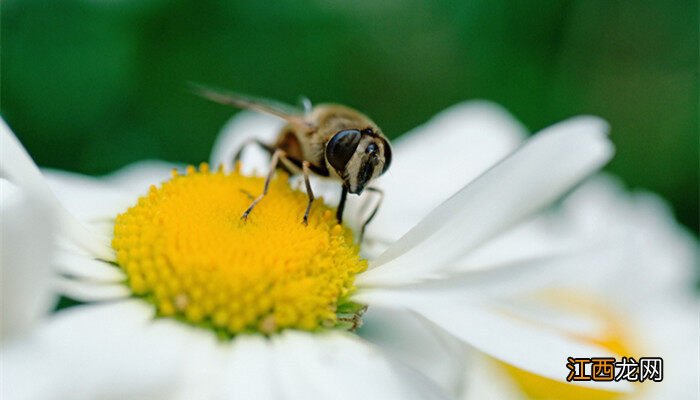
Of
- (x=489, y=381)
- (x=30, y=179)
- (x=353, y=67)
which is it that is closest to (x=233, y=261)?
(x=30, y=179)

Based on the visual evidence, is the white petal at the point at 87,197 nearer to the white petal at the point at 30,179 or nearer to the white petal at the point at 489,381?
the white petal at the point at 30,179

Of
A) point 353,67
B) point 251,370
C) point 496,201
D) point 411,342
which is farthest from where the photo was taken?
point 353,67

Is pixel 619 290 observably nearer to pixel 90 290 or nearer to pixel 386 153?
pixel 386 153

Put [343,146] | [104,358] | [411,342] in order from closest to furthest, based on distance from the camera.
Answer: [104,358], [343,146], [411,342]

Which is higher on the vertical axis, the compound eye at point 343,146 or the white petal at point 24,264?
the compound eye at point 343,146

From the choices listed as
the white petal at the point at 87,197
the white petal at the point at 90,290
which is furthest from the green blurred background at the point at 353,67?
the white petal at the point at 90,290

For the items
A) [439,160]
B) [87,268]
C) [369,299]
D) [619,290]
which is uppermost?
[439,160]

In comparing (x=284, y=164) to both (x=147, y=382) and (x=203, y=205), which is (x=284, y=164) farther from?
(x=147, y=382)

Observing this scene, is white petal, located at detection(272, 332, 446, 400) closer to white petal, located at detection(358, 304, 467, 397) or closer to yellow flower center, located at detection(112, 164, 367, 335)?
yellow flower center, located at detection(112, 164, 367, 335)
